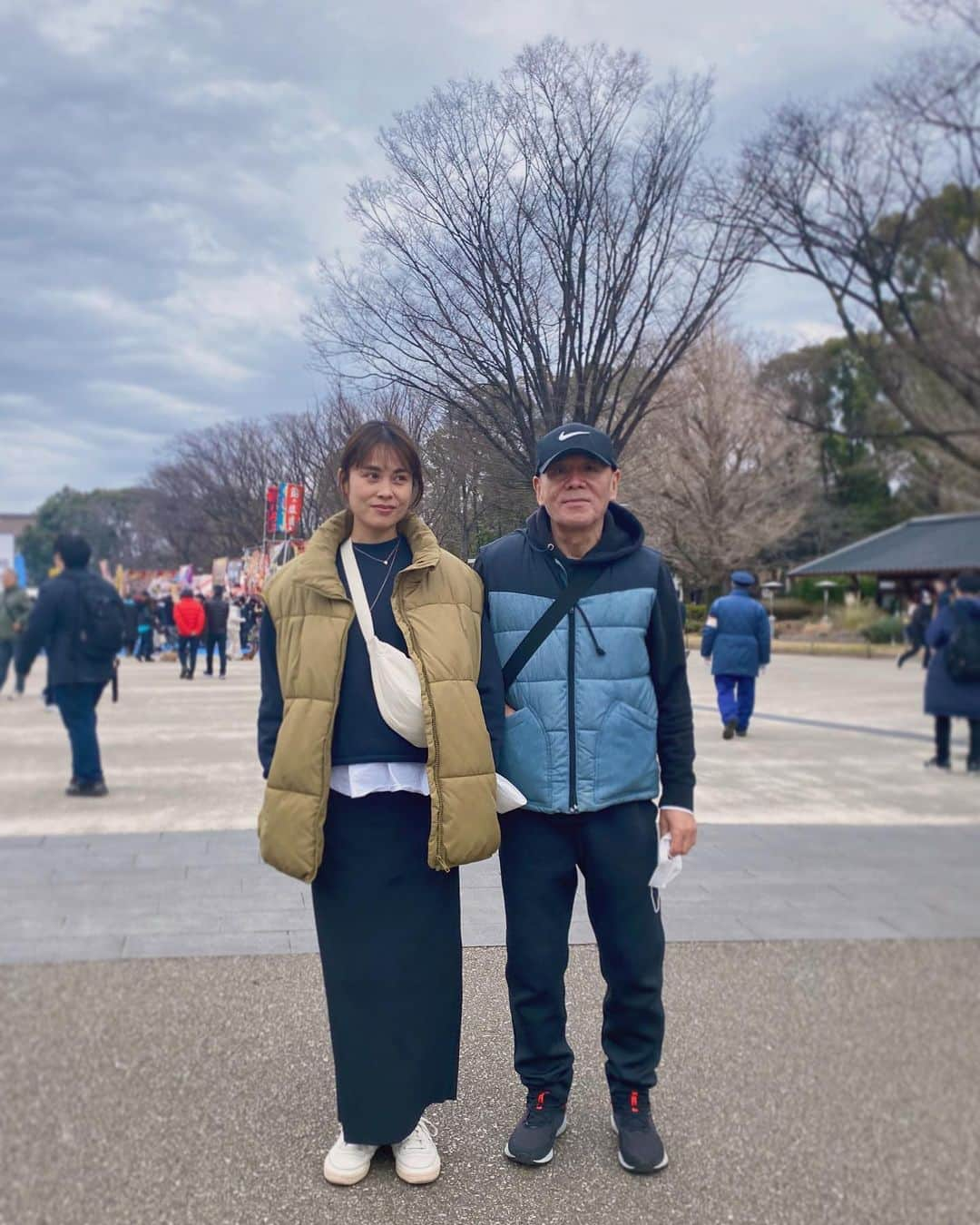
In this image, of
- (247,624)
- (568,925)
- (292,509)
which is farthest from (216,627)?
(568,925)

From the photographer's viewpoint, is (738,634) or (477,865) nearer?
(477,865)

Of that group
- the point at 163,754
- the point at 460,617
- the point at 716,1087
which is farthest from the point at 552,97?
the point at 163,754

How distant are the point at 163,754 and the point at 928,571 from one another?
2773 cm

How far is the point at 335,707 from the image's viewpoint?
7.90ft

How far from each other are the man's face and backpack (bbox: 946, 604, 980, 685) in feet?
21.8

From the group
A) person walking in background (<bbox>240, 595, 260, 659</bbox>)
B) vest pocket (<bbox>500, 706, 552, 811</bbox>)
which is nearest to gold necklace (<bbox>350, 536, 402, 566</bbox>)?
vest pocket (<bbox>500, 706, 552, 811</bbox>)

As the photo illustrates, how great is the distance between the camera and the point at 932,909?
466 cm

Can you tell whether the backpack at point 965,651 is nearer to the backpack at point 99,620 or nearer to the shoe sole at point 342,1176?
the backpack at point 99,620

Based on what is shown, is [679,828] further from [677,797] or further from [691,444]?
[691,444]

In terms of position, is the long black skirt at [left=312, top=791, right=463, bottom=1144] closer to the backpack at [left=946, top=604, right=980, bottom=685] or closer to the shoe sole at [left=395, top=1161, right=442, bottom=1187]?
the shoe sole at [left=395, top=1161, right=442, bottom=1187]

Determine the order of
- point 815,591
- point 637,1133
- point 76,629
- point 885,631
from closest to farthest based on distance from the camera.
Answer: point 637,1133, point 76,629, point 885,631, point 815,591

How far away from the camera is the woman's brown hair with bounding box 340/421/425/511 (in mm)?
2465

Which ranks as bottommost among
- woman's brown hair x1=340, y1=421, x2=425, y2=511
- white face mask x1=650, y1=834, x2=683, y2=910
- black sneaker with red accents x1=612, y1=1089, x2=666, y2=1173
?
black sneaker with red accents x1=612, y1=1089, x2=666, y2=1173

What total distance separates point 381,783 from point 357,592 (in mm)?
453
